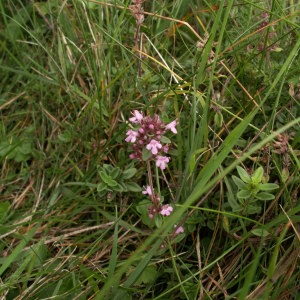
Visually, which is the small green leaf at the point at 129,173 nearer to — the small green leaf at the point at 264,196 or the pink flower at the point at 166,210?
the pink flower at the point at 166,210

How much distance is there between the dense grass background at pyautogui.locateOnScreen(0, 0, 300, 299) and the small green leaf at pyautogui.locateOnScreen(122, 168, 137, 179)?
67mm

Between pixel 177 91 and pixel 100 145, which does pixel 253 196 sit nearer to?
pixel 177 91

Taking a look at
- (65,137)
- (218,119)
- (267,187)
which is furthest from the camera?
(65,137)

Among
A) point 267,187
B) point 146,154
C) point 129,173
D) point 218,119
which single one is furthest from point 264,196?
point 129,173

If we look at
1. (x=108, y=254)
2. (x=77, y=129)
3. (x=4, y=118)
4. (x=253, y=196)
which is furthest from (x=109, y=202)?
(x=4, y=118)

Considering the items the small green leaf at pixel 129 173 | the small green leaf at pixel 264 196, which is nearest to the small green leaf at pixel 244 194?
the small green leaf at pixel 264 196

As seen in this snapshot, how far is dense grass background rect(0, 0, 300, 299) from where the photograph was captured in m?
1.80

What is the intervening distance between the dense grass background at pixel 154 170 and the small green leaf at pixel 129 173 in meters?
0.07

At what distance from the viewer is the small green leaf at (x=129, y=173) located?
2.04 m

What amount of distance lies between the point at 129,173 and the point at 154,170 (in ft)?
0.47

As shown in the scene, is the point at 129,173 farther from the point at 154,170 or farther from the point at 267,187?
the point at 267,187

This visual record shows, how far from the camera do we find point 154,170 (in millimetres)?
2129

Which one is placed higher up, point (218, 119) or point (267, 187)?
point (218, 119)

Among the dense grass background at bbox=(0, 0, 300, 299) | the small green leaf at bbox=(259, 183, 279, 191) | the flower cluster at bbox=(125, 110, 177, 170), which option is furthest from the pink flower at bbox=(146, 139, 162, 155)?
the small green leaf at bbox=(259, 183, 279, 191)
